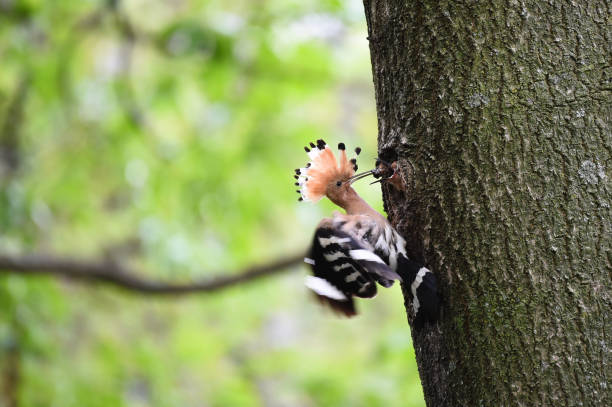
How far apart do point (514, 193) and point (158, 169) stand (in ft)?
14.6

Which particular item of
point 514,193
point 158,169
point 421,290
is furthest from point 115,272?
point 514,193

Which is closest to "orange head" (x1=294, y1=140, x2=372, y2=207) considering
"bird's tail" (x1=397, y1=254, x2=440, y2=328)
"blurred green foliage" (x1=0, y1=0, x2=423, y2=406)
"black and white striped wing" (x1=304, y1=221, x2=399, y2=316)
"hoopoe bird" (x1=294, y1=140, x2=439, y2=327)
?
"hoopoe bird" (x1=294, y1=140, x2=439, y2=327)

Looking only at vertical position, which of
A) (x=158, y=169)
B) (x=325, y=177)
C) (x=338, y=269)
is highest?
(x=158, y=169)

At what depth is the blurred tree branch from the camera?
4.27m

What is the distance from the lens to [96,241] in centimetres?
679

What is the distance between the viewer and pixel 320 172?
2.40 metres

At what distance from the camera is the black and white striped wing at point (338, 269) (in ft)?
6.70

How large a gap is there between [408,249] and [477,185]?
1.01 feet

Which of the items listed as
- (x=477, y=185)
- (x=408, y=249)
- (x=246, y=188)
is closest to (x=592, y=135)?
(x=477, y=185)

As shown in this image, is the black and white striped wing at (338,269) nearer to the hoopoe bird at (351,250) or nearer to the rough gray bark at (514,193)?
the hoopoe bird at (351,250)

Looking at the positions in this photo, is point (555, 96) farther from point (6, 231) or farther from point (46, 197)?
point (46, 197)

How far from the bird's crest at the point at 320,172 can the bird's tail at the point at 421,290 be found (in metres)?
0.65

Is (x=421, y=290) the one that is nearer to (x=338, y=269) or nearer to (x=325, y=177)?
(x=338, y=269)

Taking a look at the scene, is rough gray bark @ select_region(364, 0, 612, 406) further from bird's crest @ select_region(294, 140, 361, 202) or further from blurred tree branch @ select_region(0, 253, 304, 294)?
blurred tree branch @ select_region(0, 253, 304, 294)
